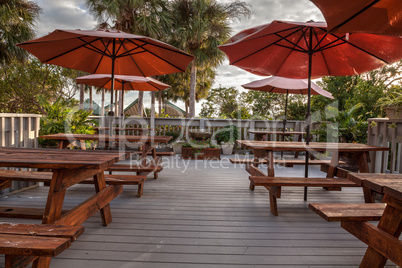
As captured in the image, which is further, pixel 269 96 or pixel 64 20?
pixel 269 96

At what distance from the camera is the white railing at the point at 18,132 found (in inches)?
129

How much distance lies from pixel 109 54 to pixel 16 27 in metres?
10.7

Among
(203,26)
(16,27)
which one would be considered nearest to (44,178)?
(203,26)

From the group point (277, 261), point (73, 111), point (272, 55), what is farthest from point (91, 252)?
point (73, 111)

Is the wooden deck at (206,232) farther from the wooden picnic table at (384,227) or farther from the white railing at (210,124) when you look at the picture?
the white railing at (210,124)

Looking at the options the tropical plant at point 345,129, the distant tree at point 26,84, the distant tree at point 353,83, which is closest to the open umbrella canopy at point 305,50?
the tropical plant at point 345,129

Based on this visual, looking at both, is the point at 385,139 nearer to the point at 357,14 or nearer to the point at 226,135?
the point at 357,14

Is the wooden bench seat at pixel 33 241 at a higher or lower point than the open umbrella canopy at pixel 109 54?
lower

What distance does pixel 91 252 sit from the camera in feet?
6.18

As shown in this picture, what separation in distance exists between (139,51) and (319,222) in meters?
3.34

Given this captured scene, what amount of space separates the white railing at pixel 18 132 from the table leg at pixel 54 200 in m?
2.12

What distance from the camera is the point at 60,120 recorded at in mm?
5586

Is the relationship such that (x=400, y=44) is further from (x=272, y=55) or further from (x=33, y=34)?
(x=33, y=34)

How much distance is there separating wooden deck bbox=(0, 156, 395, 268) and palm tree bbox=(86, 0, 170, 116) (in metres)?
10.3
